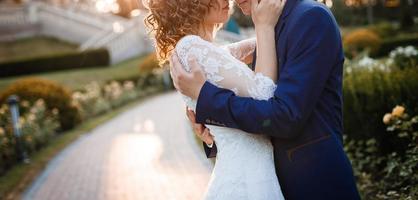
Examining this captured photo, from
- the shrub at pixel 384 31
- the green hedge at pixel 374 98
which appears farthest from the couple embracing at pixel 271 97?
the shrub at pixel 384 31

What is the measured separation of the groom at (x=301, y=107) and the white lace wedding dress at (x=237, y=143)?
0.14ft

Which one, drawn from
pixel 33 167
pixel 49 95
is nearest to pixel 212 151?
pixel 33 167

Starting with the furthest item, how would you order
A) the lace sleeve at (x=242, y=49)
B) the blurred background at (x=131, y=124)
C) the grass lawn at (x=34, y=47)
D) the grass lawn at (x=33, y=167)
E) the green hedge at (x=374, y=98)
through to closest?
the grass lawn at (x=34, y=47)
the grass lawn at (x=33, y=167)
the blurred background at (x=131, y=124)
the green hedge at (x=374, y=98)
the lace sleeve at (x=242, y=49)

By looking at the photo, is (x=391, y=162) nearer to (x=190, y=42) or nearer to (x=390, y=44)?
(x=190, y=42)

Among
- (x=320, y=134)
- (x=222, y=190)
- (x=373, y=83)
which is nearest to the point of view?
(x=320, y=134)

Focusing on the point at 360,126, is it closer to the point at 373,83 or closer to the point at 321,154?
the point at 373,83

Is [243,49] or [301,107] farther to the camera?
[243,49]

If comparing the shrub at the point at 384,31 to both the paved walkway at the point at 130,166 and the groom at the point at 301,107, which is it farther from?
the groom at the point at 301,107

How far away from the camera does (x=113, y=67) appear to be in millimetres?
27453

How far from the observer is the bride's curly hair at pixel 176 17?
2168 millimetres

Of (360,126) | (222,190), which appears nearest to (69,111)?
(360,126)

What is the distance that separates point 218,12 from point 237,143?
53 cm

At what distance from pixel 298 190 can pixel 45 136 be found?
10.5 metres

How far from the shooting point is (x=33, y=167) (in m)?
9.33
